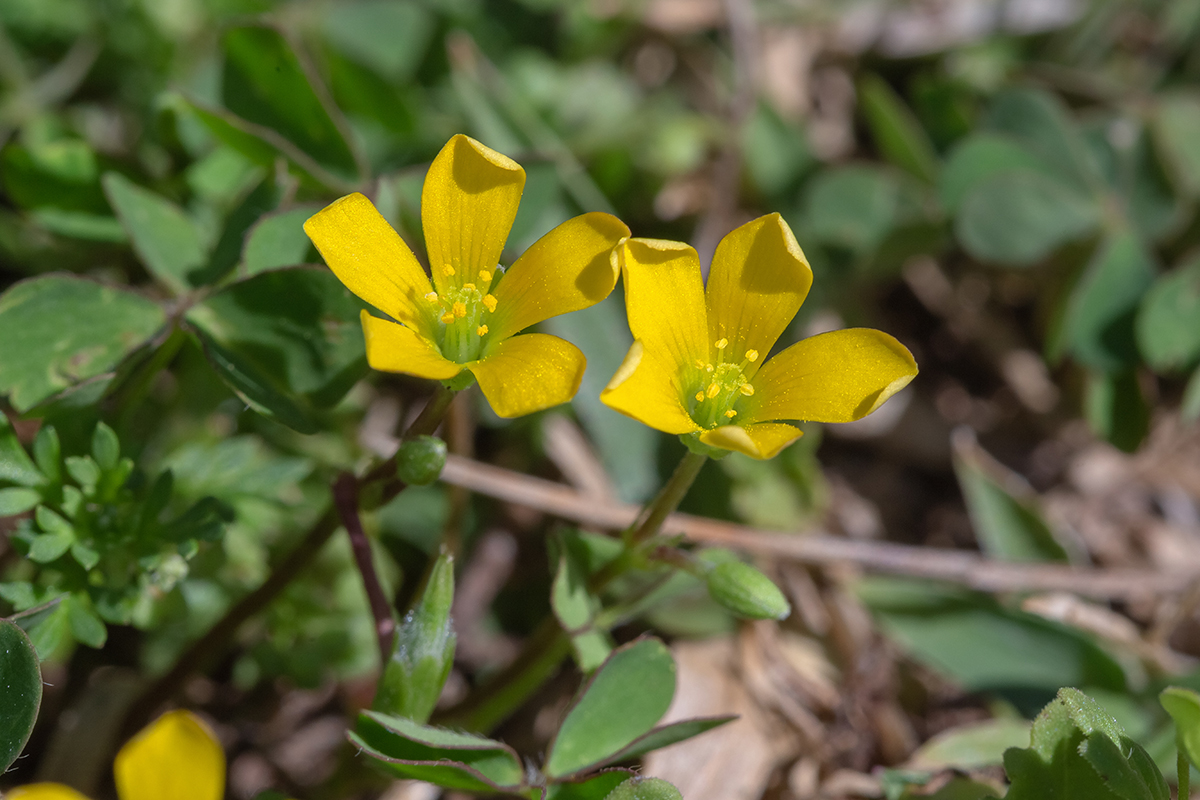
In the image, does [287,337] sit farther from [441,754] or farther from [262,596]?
[441,754]

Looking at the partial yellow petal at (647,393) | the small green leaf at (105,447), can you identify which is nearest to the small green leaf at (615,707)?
the partial yellow petal at (647,393)

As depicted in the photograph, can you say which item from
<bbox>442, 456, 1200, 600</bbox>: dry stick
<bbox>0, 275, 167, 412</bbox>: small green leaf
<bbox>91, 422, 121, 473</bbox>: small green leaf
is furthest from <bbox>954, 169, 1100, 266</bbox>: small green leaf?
<bbox>91, 422, 121, 473</bbox>: small green leaf

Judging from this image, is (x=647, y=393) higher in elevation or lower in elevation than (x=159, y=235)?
higher

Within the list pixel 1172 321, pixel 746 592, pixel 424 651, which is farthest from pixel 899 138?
pixel 424 651

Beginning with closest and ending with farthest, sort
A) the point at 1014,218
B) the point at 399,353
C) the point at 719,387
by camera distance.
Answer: the point at 399,353 → the point at 719,387 → the point at 1014,218

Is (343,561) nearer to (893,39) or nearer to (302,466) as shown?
(302,466)

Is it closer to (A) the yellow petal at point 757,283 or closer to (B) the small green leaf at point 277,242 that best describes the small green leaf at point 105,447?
(B) the small green leaf at point 277,242

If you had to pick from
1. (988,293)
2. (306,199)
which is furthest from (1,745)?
(988,293)

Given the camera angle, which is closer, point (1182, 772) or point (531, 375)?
point (531, 375)
